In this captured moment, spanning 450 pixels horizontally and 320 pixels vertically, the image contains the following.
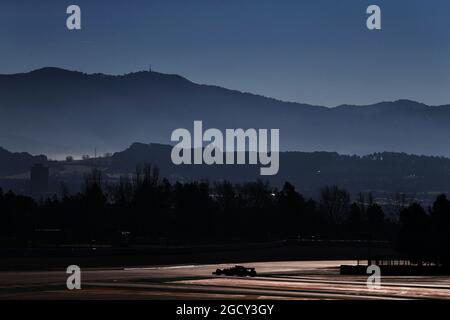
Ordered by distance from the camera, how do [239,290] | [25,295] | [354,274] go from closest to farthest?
[25,295]
[239,290]
[354,274]

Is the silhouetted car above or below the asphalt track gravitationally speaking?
below

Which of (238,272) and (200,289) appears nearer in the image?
(200,289)

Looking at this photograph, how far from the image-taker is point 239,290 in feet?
231

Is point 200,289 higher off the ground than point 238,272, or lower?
higher

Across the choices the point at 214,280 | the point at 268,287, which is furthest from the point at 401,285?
the point at 214,280

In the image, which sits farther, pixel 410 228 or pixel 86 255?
pixel 86 255

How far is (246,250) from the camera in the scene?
187 metres

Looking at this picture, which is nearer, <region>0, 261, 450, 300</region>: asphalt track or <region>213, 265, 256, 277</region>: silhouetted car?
<region>0, 261, 450, 300</region>: asphalt track

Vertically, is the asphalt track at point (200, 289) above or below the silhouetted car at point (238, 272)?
above

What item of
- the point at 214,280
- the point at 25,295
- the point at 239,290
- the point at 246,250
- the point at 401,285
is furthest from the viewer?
the point at 246,250

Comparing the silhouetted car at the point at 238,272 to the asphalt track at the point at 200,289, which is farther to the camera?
the silhouetted car at the point at 238,272
